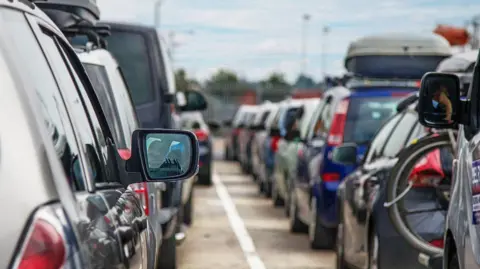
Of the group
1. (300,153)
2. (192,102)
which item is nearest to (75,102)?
(192,102)

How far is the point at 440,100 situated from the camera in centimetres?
650

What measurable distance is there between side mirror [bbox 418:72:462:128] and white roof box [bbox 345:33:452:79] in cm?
1226

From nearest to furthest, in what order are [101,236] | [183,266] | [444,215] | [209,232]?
[101,236] → [444,215] → [183,266] → [209,232]

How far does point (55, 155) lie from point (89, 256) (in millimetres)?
249

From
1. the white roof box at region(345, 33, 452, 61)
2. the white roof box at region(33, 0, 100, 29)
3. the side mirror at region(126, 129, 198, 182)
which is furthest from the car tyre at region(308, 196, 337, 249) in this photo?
the side mirror at region(126, 129, 198, 182)

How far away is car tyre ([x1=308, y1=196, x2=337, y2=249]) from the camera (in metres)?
14.0

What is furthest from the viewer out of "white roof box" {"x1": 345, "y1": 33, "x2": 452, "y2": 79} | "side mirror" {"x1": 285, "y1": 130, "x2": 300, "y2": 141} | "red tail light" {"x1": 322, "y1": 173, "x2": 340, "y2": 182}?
"white roof box" {"x1": 345, "y1": 33, "x2": 452, "y2": 79}

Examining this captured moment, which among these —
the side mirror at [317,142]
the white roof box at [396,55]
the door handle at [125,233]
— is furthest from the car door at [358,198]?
the white roof box at [396,55]

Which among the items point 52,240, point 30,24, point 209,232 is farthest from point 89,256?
point 209,232

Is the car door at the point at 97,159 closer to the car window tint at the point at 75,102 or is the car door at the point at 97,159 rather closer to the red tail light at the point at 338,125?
the car window tint at the point at 75,102

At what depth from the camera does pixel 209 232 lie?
1744 centimetres

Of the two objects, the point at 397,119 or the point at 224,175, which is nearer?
the point at 397,119

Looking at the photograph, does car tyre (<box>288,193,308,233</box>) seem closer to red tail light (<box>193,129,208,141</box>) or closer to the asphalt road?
the asphalt road

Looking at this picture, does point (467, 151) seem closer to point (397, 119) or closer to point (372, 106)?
point (397, 119)
